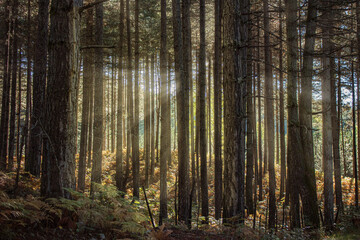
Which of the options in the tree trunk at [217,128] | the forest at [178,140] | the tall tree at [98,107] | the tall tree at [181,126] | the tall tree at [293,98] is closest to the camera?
the forest at [178,140]

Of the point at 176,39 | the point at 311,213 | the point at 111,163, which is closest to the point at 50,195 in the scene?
the point at 176,39

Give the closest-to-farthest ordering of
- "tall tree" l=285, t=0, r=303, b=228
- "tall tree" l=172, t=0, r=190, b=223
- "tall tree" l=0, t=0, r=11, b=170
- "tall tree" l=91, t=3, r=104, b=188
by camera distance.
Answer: "tall tree" l=285, t=0, r=303, b=228 → "tall tree" l=172, t=0, r=190, b=223 → "tall tree" l=91, t=3, r=104, b=188 → "tall tree" l=0, t=0, r=11, b=170

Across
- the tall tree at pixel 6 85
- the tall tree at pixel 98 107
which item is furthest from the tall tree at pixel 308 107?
the tall tree at pixel 6 85

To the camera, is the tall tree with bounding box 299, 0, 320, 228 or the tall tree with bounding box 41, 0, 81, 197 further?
the tall tree with bounding box 299, 0, 320, 228

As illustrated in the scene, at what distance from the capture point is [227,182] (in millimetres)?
6094

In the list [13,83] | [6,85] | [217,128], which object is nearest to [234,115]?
[217,128]

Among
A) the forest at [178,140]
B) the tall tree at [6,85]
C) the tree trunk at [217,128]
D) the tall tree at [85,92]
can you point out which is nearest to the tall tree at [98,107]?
the forest at [178,140]

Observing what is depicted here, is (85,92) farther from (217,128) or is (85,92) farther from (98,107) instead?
(217,128)

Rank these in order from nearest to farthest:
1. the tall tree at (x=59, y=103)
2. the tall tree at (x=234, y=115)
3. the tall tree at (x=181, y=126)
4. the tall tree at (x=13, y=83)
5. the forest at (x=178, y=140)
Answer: the forest at (x=178, y=140)
the tall tree at (x=59, y=103)
the tall tree at (x=234, y=115)
the tall tree at (x=181, y=126)
the tall tree at (x=13, y=83)

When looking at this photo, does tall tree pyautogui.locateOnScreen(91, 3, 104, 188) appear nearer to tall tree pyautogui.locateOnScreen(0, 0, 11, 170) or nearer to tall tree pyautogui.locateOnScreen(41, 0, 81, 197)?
tall tree pyautogui.locateOnScreen(41, 0, 81, 197)

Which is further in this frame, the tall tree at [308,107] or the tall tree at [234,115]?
the tall tree at [308,107]

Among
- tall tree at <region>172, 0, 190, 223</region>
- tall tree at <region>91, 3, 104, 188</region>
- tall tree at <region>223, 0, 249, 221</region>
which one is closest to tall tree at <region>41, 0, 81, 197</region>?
tall tree at <region>223, 0, 249, 221</region>

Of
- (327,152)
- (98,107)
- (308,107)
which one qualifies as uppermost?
(98,107)

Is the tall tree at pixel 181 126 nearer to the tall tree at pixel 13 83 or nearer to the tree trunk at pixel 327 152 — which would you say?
the tree trunk at pixel 327 152
